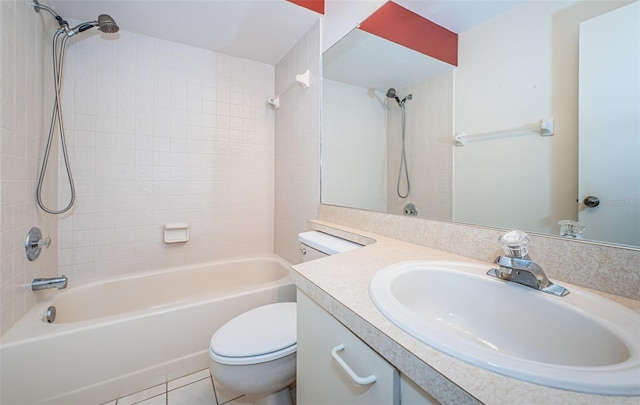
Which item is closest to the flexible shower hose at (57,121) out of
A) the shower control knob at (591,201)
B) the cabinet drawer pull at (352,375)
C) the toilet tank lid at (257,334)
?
the toilet tank lid at (257,334)

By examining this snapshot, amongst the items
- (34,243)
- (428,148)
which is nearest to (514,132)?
(428,148)

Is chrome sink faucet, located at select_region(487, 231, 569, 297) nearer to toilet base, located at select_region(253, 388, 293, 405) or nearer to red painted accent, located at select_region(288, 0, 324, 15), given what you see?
toilet base, located at select_region(253, 388, 293, 405)

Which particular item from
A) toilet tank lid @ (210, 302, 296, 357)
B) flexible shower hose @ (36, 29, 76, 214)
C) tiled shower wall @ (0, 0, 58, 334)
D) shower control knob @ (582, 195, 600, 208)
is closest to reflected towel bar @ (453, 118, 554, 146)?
shower control knob @ (582, 195, 600, 208)

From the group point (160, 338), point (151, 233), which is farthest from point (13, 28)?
point (160, 338)

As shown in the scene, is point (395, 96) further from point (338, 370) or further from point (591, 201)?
point (338, 370)

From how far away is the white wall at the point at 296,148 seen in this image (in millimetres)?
1695

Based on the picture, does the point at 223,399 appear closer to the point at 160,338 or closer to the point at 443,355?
the point at 160,338

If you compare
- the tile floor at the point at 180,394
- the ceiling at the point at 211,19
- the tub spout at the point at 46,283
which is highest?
the ceiling at the point at 211,19

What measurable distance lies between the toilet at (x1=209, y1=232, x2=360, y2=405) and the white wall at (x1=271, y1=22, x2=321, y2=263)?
78 centimetres

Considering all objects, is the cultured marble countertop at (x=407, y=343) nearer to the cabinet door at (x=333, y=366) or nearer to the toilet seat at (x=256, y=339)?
the cabinet door at (x=333, y=366)

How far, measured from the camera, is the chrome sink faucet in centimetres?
56

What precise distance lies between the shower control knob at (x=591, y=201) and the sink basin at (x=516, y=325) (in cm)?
25

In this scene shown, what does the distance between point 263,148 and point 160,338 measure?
1589mm

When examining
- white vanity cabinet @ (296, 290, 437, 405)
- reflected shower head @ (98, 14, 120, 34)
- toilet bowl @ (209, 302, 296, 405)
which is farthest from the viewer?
reflected shower head @ (98, 14, 120, 34)
